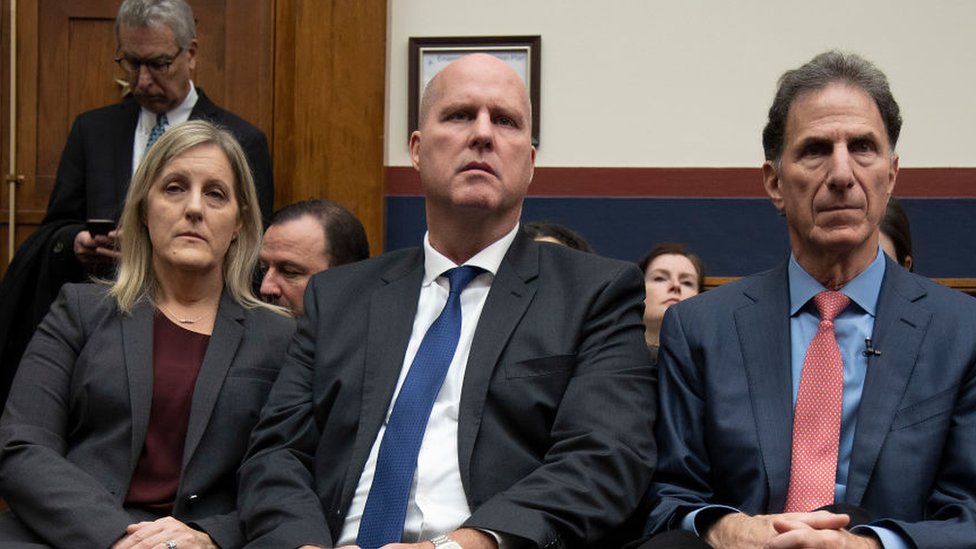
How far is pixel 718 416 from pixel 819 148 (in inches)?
22.7

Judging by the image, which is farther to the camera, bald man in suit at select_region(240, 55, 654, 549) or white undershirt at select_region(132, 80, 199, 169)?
white undershirt at select_region(132, 80, 199, 169)

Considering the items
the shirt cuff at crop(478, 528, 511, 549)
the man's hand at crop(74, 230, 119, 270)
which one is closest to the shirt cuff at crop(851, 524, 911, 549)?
the shirt cuff at crop(478, 528, 511, 549)

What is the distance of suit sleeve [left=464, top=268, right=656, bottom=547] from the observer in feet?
8.59

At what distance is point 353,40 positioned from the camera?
16.7 ft

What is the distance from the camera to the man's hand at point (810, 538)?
240 centimetres

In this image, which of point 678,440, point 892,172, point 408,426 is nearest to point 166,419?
point 408,426

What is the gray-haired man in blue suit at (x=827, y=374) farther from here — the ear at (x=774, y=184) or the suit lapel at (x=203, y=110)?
the suit lapel at (x=203, y=110)

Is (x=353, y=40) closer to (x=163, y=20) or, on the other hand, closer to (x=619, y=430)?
(x=163, y=20)

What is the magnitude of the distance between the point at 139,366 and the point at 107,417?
128 millimetres

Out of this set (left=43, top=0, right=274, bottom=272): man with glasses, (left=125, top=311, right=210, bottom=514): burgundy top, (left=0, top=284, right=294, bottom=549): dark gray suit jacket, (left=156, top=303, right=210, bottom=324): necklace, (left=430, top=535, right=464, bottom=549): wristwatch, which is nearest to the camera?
(left=430, top=535, right=464, bottom=549): wristwatch

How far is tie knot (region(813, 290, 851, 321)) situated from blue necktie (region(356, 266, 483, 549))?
70cm

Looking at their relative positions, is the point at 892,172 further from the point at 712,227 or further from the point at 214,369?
the point at 712,227

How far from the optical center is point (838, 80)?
2863mm

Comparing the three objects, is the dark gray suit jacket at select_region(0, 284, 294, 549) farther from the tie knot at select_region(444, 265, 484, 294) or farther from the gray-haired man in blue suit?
the gray-haired man in blue suit
